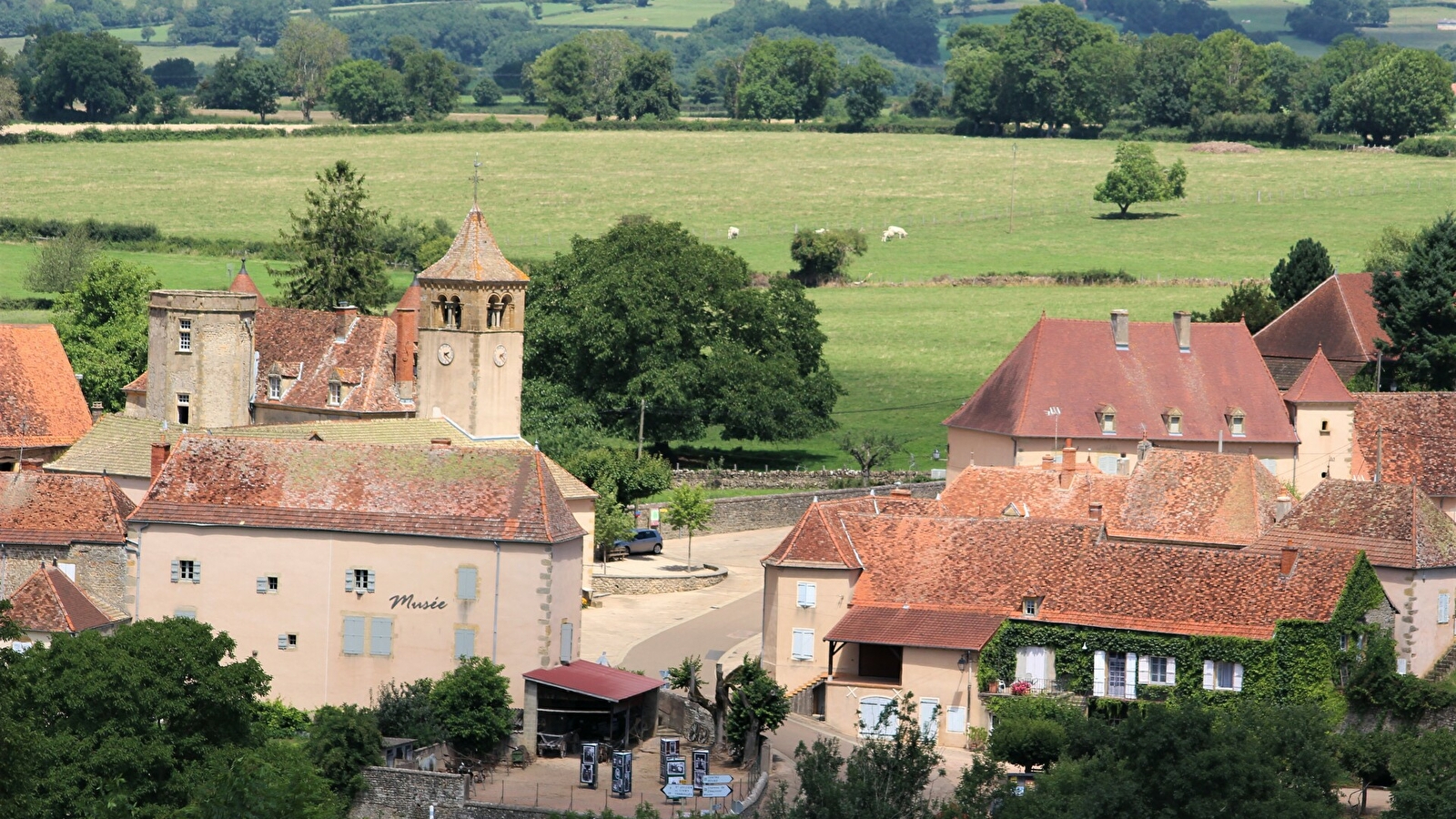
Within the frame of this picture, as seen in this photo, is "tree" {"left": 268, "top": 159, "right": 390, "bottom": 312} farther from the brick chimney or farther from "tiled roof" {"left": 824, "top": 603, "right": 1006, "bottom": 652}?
"tiled roof" {"left": 824, "top": 603, "right": 1006, "bottom": 652}

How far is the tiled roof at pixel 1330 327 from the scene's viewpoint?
99.4m

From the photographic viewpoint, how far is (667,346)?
103 metres

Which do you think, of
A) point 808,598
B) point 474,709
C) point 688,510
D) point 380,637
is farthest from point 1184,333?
point 474,709

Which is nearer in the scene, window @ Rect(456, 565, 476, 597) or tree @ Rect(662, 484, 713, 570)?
window @ Rect(456, 565, 476, 597)

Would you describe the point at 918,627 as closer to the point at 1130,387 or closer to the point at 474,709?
the point at 474,709

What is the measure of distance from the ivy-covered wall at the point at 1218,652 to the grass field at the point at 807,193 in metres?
73.2

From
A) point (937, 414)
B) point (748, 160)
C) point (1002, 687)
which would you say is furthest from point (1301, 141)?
point (1002, 687)

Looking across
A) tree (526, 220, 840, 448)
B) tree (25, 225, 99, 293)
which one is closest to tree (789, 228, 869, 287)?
tree (526, 220, 840, 448)

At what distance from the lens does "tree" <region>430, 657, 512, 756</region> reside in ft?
204

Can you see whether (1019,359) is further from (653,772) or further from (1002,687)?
(653,772)

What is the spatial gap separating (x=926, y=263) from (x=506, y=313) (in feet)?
217

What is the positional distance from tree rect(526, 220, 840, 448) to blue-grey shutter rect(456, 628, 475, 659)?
115 ft

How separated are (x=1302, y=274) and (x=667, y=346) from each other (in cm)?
2908

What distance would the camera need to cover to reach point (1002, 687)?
66.2 m
